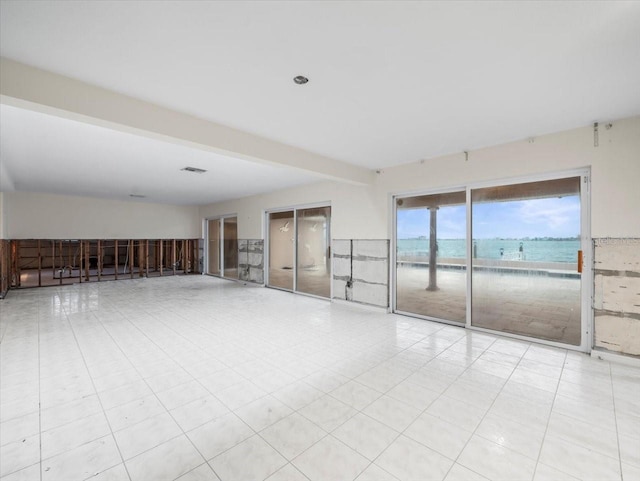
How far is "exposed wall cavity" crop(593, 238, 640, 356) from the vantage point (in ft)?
10.2

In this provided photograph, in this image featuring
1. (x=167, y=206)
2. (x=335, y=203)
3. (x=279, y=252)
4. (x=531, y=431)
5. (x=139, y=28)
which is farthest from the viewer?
(x=167, y=206)

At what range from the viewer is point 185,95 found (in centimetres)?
268

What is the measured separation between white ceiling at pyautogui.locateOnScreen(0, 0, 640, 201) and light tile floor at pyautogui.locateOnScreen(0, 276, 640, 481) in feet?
8.69

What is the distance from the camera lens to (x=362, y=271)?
574 centimetres

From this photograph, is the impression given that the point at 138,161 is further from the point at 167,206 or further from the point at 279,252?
the point at 167,206

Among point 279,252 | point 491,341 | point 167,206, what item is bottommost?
point 491,341

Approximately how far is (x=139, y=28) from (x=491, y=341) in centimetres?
476

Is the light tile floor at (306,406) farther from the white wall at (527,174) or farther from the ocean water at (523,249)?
the white wall at (527,174)

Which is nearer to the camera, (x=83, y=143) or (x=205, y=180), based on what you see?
(x=83, y=143)

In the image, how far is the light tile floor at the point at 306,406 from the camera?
1.73m

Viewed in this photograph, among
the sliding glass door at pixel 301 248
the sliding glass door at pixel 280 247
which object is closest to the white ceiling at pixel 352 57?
the sliding glass door at pixel 301 248

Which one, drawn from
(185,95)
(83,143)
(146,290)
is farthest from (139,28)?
(146,290)

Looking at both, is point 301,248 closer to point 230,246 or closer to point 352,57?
point 230,246

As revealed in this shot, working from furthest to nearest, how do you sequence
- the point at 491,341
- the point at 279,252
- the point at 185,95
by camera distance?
the point at 279,252, the point at 491,341, the point at 185,95
